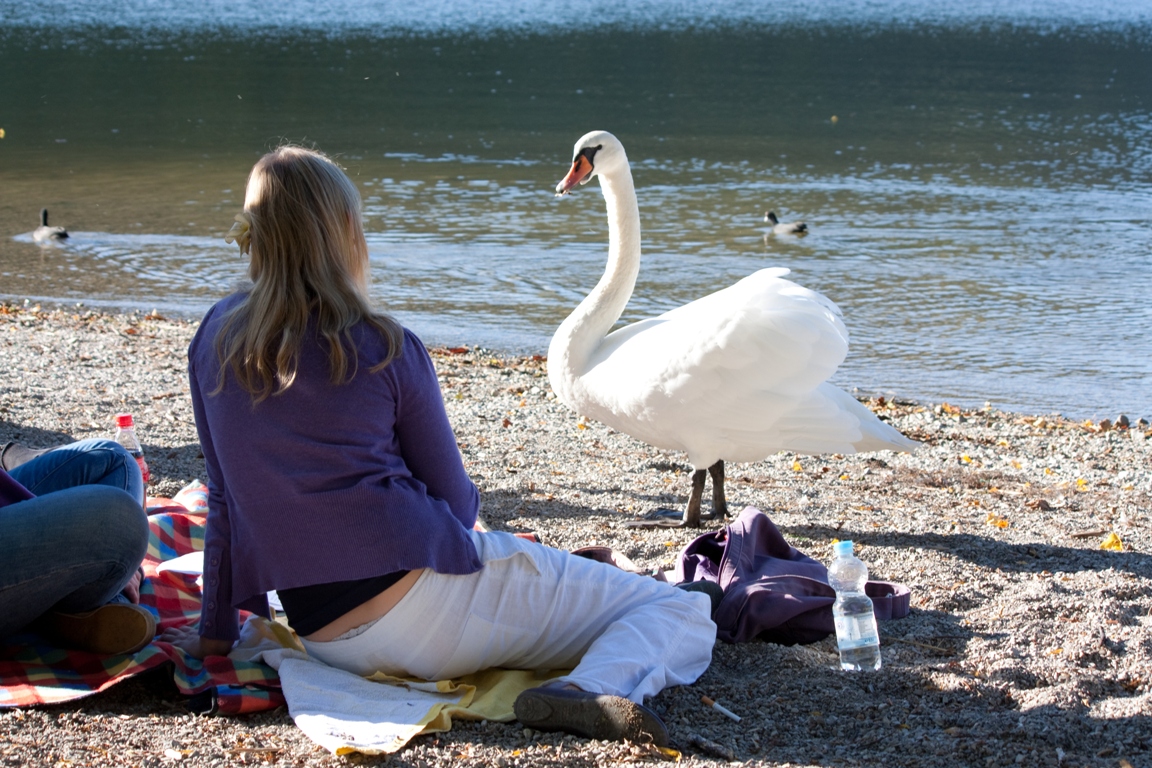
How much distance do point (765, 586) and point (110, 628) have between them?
1939 millimetres

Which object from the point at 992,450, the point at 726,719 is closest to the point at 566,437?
the point at 992,450

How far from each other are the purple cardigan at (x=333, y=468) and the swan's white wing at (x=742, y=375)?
2.04 m

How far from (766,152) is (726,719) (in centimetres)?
2153

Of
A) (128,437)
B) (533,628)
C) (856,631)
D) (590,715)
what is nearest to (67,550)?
(533,628)

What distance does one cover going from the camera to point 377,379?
2.92 m

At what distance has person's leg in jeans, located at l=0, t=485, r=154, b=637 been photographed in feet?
10.2

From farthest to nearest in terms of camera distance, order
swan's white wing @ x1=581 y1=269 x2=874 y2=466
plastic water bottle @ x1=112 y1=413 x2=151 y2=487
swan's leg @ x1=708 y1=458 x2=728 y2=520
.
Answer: swan's leg @ x1=708 y1=458 x2=728 y2=520, swan's white wing @ x1=581 y1=269 x2=874 y2=466, plastic water bottle @ x1=112 y1=413 x2=151 y2=487

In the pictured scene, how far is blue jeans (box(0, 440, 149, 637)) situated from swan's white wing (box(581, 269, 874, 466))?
7.61 feet

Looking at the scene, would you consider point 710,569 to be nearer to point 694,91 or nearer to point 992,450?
point 992,450

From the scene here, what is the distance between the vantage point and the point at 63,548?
10.4 ft

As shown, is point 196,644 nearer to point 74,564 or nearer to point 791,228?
point 74,564

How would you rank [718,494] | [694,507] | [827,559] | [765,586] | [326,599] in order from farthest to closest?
[718,494]
[694,507]
[827,559]
[765,586]
[326,599]

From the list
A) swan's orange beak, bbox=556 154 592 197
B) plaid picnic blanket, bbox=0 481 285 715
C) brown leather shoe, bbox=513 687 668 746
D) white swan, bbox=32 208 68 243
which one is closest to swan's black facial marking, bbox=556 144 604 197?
swan's orange beak, bbox=556 154 592 197

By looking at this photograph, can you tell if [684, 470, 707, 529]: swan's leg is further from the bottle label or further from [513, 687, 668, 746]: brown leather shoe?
[513, 687, 668, 746]: brown leather shoe
